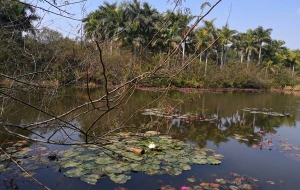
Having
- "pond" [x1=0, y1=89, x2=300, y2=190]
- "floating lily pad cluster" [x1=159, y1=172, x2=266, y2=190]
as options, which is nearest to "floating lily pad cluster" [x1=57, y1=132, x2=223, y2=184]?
"pond" [x1=0, y1=89, x2=300, y2=190]

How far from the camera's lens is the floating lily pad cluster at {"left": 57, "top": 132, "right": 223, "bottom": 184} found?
502 cm

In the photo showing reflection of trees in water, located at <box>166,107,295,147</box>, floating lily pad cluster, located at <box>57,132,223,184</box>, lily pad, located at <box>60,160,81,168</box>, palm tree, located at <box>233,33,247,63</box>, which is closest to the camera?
floating lily pad cluster, located at <box>57,132,223,184</box>

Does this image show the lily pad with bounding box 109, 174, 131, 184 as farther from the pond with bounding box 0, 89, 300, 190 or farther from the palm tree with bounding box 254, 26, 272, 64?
the palm tree with bounding box 254, 26, 272, 64

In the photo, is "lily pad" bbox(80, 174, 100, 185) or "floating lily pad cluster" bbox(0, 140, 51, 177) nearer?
"lily pad" bbox(80, 174, 100, 185)

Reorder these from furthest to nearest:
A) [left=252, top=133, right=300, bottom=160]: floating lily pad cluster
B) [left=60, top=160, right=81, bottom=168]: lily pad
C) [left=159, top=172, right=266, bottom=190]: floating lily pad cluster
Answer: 1. [left=252, top=133, right=300, bottom=160]: floating lily pad cluster
2. [left=60, top=160, right=81, bottom=168]: lily pad
3. [left=159, top=172, right=266, bottom=190]: floating lily pad cluster

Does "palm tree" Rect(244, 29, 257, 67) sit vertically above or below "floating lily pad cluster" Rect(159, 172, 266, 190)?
above

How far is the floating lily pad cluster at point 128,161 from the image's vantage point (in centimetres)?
502

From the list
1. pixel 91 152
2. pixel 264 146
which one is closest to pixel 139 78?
pixel 91 152

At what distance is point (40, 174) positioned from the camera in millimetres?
5047

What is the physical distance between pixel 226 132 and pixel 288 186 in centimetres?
431

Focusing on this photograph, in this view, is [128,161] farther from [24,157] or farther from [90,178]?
[24,157]

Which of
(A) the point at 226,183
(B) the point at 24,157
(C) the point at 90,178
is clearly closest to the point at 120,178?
(C) the point at 90,178

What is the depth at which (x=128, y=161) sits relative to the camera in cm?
502

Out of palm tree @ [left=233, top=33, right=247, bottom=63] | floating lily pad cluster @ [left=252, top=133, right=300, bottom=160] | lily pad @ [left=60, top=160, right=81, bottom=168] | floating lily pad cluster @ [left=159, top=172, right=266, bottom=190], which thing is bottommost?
floating lily pad cluster @ [left=159, top=172, right=266, bottom=190]
